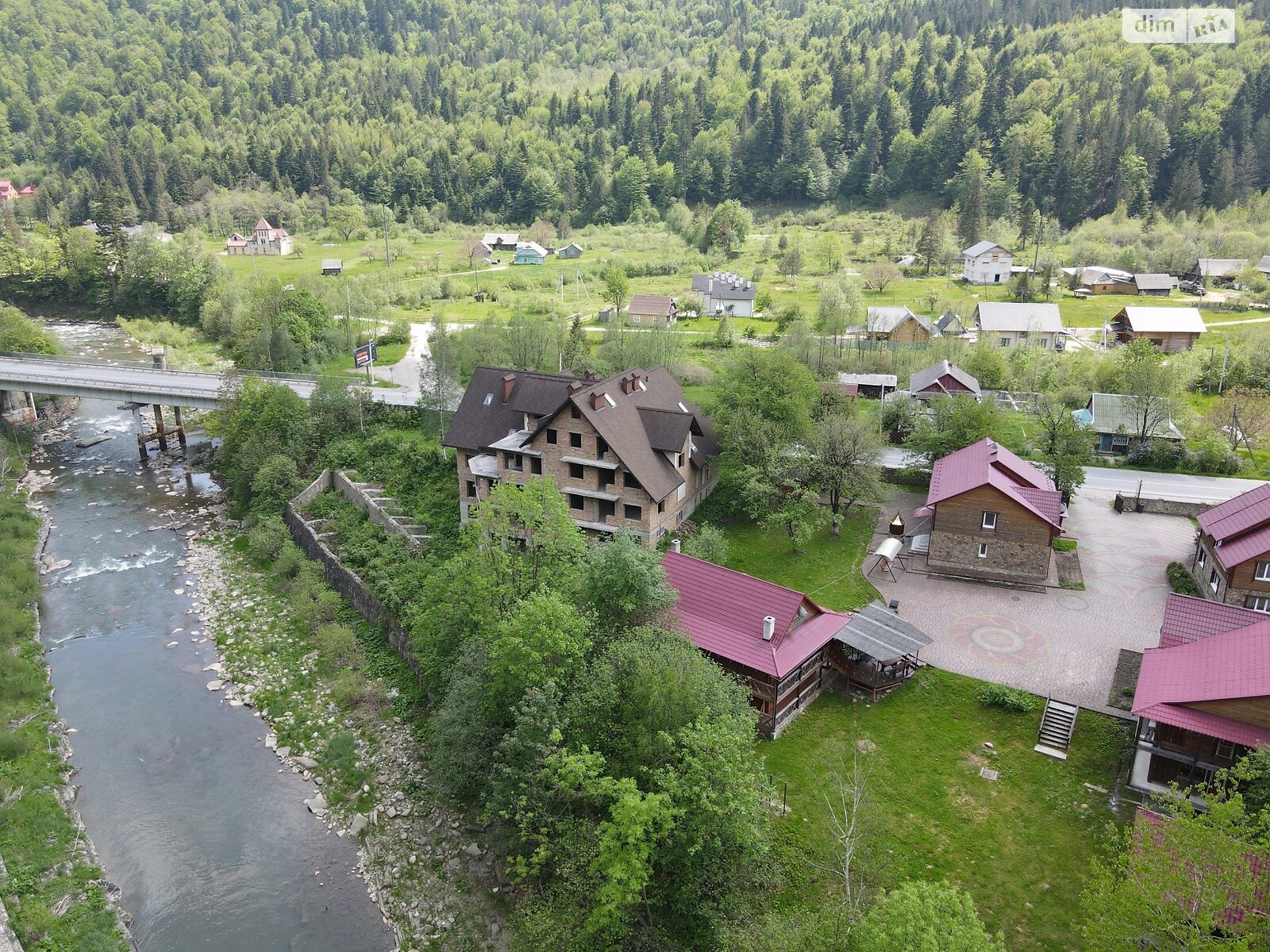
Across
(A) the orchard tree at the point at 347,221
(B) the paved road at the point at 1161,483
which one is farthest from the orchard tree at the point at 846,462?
(A) the orchard tree at the point at 347,221

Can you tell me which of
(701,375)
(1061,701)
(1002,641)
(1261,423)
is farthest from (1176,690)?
(701,375)

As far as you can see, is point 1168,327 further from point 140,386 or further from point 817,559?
point 140,386

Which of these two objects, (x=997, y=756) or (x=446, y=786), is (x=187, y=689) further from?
(x=997, y=756)

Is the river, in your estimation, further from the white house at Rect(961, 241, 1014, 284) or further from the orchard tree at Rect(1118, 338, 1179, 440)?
the white house at Rect(961, 241, 1014, 284)

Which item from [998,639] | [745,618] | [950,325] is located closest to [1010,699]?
[998,639]

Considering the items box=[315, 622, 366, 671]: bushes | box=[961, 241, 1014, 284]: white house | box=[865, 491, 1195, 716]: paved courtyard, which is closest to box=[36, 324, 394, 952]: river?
box=[315, 622, 366, 671]: bushes

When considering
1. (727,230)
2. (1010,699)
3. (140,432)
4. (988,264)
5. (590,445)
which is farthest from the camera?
(727,230)
